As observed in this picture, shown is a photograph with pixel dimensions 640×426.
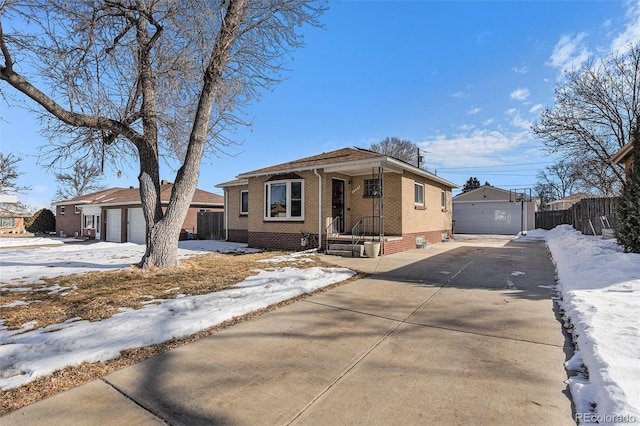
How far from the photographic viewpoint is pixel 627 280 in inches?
201

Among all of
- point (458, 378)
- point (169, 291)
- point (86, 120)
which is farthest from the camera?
point (86, 120)

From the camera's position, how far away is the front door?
1230cm

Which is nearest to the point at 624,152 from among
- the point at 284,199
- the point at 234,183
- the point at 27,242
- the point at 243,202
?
the point at 284,199

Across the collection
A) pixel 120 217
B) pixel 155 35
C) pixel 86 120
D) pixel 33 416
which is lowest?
pixel 33 416

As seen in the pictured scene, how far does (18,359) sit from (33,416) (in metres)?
1.19

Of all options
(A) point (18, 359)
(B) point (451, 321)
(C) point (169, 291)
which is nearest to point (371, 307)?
(B) point (451, 321)

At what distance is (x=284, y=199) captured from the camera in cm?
1284

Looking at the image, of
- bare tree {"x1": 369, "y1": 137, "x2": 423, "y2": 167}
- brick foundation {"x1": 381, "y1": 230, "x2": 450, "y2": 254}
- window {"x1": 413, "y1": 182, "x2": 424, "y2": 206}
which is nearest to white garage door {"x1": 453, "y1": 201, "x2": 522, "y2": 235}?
bare tree {"x1": 369, "y1": 137, "x2": 423, "y2": 167}

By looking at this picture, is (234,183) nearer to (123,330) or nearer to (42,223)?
(123,330)

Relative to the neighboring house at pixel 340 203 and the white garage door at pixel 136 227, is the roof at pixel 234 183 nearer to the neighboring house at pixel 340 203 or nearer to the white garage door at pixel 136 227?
the neighboring house at pixel 340 203

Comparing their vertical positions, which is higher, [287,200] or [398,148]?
[398,148]

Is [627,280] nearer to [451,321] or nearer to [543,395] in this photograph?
[451,321]

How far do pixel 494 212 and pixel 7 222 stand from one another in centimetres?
5187

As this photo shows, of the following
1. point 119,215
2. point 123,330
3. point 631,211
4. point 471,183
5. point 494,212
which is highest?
point 471,183
